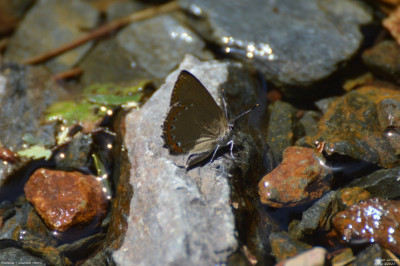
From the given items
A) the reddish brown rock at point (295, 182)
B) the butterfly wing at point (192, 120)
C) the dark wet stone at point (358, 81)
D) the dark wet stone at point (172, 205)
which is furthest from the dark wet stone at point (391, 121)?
the butterfly wing at point (192, 120)

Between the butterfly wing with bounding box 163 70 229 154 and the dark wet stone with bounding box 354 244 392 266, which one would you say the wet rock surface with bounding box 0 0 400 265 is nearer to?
the dark wet stone with bounding box 354 244 392 266

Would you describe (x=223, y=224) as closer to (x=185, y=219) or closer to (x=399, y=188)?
(x=185, y=219)

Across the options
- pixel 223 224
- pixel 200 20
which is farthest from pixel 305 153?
pixel 200 20

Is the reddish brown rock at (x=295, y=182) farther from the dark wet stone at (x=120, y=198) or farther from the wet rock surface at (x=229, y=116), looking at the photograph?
the dark wet stone at (x=120, y=198)

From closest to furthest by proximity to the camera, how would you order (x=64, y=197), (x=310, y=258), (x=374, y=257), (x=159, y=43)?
(x=310, y=258) < (x=374, y=257) < (x=64, y=197) < (x=159, y=43)

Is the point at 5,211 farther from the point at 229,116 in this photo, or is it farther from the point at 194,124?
the point at 229,116

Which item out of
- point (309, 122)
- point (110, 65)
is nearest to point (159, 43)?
point (110, 65)
